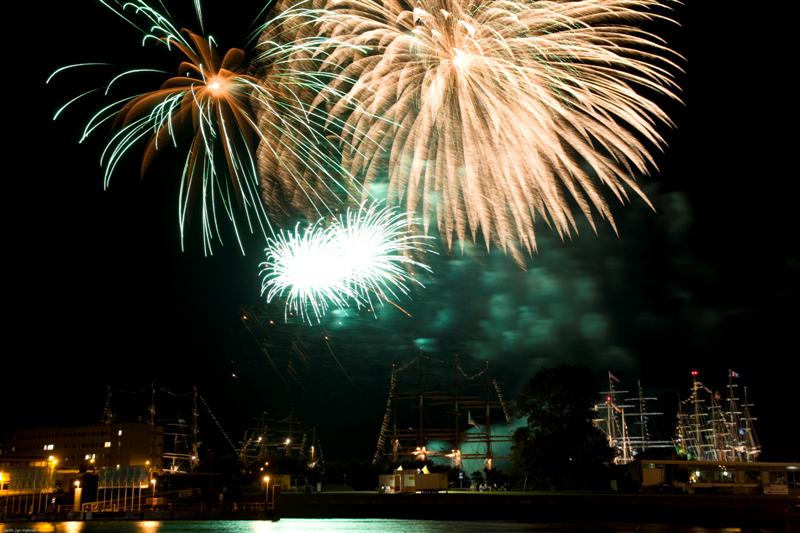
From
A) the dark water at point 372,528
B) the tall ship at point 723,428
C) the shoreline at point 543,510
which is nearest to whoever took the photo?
the dark water at point 372,528

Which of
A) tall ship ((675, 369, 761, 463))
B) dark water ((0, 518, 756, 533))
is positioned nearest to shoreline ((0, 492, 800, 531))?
dark water ((0, 518, 756, 533))

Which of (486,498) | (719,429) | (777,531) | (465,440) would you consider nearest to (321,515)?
(486,498)

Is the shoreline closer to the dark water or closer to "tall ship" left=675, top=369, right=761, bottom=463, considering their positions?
the dark water

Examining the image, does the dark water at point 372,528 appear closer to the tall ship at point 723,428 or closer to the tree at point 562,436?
the tree at point 562,436

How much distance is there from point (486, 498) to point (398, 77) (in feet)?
100

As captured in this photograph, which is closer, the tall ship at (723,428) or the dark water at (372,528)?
the dark water at (372,528)

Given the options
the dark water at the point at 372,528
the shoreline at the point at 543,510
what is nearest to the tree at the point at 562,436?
the shoreline at the point at 543,510

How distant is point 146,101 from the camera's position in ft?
65.3

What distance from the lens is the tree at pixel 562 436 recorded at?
153ft

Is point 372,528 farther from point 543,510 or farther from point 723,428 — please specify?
point 723,428

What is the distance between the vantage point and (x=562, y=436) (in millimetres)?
46875

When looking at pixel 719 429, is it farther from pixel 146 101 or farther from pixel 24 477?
pixel 146 101

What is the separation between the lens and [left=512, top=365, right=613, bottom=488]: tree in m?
46.5

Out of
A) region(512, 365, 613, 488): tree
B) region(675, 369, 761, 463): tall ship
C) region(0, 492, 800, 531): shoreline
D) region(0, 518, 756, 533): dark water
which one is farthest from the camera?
region(675, 369, 761, 463): tall ship
